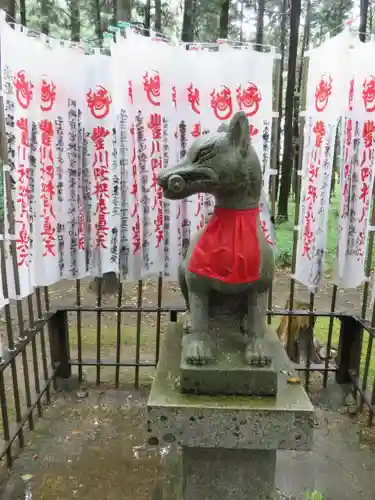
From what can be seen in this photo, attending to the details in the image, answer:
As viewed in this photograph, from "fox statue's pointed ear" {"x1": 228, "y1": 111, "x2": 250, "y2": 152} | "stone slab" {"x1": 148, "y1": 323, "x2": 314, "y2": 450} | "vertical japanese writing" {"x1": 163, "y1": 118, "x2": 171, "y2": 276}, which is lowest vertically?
"stone slab" {"x1": 148, "y1": 323, "x2": 314, "y2": 450}

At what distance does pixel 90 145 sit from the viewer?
398 centimetres

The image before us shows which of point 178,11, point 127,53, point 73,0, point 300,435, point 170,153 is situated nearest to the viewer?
point 300,435

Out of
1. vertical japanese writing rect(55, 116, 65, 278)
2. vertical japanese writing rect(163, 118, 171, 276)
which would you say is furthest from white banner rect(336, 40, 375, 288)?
vertical japanese writing rect(55, 116, 65, 278)

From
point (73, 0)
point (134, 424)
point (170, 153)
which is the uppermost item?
point (73, 0)

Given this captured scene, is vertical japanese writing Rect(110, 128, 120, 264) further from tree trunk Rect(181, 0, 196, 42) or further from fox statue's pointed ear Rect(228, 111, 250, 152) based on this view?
tree trunk Rect(181, 0, 196, 42)

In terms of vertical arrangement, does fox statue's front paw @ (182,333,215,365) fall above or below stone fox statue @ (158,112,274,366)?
below

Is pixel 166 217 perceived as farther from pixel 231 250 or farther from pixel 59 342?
pixel 59 342

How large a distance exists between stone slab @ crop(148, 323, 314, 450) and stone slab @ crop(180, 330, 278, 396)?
0.18 ft

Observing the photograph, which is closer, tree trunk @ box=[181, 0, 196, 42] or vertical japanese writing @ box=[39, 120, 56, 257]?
vertical japanese writing @ box=[39, 120, 56, 257]

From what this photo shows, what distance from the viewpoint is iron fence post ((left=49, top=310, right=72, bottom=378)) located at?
15.2 ft

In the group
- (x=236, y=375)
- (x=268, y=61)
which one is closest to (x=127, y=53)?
(x=268, y=61)

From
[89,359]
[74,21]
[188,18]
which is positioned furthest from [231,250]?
[74,21]

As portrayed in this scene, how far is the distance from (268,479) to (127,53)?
3.36m

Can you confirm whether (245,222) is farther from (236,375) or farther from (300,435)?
(300,435)
